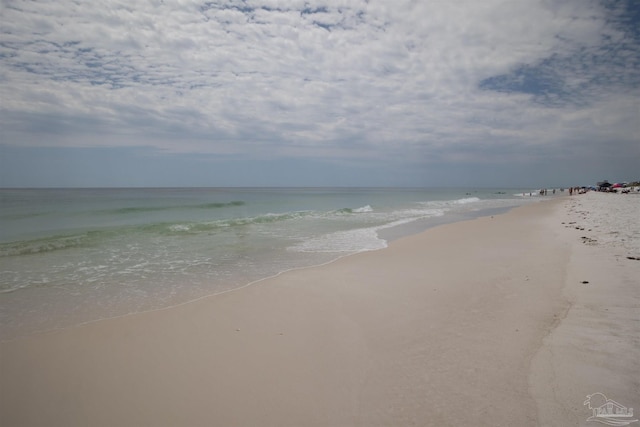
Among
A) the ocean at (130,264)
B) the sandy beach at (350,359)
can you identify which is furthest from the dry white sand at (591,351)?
the ocean at (130,264)

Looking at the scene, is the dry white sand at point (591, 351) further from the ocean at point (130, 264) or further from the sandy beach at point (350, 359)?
the ocean at point (130, 264)

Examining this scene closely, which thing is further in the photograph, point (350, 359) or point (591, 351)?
point (350, 359)

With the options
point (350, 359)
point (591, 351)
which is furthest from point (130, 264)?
point (591, 351)

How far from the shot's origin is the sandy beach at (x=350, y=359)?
9.77ft

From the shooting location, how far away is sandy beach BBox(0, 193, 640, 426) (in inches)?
117

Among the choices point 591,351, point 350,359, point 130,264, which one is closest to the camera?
point 591,351

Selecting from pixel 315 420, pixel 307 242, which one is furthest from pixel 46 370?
pixel 307 242

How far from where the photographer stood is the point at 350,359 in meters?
3.86

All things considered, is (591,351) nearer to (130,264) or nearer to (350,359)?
(350,359)

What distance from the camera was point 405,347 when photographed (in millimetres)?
4082

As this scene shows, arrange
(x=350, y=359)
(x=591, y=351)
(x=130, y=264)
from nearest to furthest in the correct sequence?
(x=591, y=351), (x=350, y=359), (x=130, y=264)

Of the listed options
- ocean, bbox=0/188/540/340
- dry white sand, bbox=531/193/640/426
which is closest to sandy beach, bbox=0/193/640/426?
dry white sand, bbox=531/193/640/426

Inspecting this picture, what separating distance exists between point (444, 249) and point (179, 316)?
8527 millimetres

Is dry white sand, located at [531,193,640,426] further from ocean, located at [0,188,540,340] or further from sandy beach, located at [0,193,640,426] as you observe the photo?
ocean, located at [0,188,540,340]
